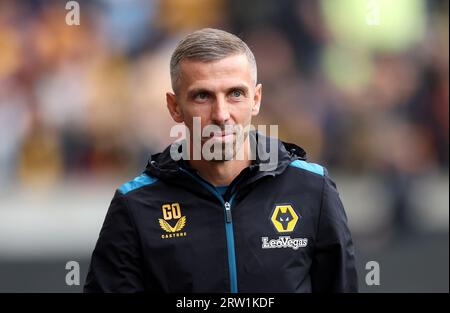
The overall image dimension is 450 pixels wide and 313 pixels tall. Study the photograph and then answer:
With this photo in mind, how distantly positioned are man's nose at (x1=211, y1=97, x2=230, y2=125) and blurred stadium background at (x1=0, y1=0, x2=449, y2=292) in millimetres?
4924

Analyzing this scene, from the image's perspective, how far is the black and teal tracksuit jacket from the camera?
283cm

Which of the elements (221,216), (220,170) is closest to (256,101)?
(220,170)

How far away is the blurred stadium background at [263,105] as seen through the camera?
7852 mm


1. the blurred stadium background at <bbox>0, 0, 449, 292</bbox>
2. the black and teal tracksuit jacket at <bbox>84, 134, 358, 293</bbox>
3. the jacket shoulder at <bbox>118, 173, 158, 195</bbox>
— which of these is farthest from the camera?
the blurred stadium background at <bbox>0, 0, 449, 292</bbox>

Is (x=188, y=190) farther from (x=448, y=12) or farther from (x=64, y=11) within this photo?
(x=448, y=12)

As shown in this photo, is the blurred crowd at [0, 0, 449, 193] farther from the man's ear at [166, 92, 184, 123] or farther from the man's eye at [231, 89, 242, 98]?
the man's eye at [231, 89, 242, 98]

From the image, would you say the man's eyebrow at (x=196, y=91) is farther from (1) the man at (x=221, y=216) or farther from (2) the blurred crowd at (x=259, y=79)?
(2) the blurred crowd at (x=259, y=79)

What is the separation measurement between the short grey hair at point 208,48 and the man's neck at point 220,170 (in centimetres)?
29

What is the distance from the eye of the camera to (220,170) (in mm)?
2984

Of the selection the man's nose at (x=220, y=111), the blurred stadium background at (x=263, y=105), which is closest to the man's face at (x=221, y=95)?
the man's nose at (x=220, y=111)

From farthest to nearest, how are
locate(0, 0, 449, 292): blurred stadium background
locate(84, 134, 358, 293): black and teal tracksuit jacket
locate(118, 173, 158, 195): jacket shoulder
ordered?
locate(0, 0, 449, 292): blurred stadium background
locate(118, 173, 158, 195): jacket shoulder
locate(84, 134, 358, 293): black and teal tracksuit jacket

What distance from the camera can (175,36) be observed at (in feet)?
26.5

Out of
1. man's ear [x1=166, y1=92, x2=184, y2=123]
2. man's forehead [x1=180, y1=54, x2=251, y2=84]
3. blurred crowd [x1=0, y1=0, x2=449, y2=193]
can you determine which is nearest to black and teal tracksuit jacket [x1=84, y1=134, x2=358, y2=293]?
man's ear [x1=166, y1=92, x2=184, y2=123]

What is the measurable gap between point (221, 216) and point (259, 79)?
17.1 ft
